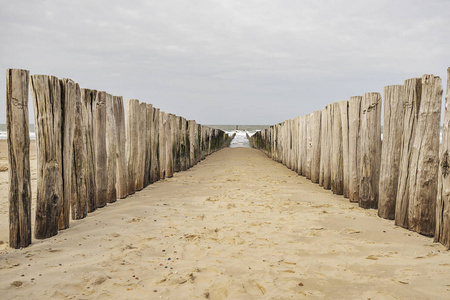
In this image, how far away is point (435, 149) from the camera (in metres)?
3.10

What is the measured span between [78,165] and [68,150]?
0.39 m

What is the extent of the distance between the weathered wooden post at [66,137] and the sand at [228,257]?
198mm

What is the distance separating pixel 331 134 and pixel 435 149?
2.47m

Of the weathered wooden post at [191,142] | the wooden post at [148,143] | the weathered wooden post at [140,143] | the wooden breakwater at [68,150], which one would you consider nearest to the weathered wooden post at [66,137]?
the wooden breakwater at [68,150]

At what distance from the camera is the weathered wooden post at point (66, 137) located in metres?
3.25

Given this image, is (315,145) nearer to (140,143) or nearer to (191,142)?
(140,143)

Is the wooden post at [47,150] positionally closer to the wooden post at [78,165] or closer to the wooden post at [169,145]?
the wooden post at [78,165]

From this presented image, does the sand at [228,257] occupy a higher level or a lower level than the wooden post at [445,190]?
lower

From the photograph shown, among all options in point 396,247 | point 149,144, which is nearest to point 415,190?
point 396,247

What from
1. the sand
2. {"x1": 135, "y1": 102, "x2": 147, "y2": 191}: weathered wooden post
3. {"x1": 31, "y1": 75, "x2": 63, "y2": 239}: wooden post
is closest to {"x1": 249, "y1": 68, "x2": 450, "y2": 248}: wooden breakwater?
the sand

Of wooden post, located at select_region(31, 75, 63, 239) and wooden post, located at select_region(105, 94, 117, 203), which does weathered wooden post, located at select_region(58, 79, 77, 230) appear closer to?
wooden post, located at select_region(31, 75, 63, 239)

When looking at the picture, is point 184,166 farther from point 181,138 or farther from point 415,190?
point 415,190

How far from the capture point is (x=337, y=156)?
5.10 metres

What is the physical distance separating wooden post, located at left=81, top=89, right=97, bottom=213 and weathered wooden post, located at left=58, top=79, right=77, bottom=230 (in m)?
0.45
